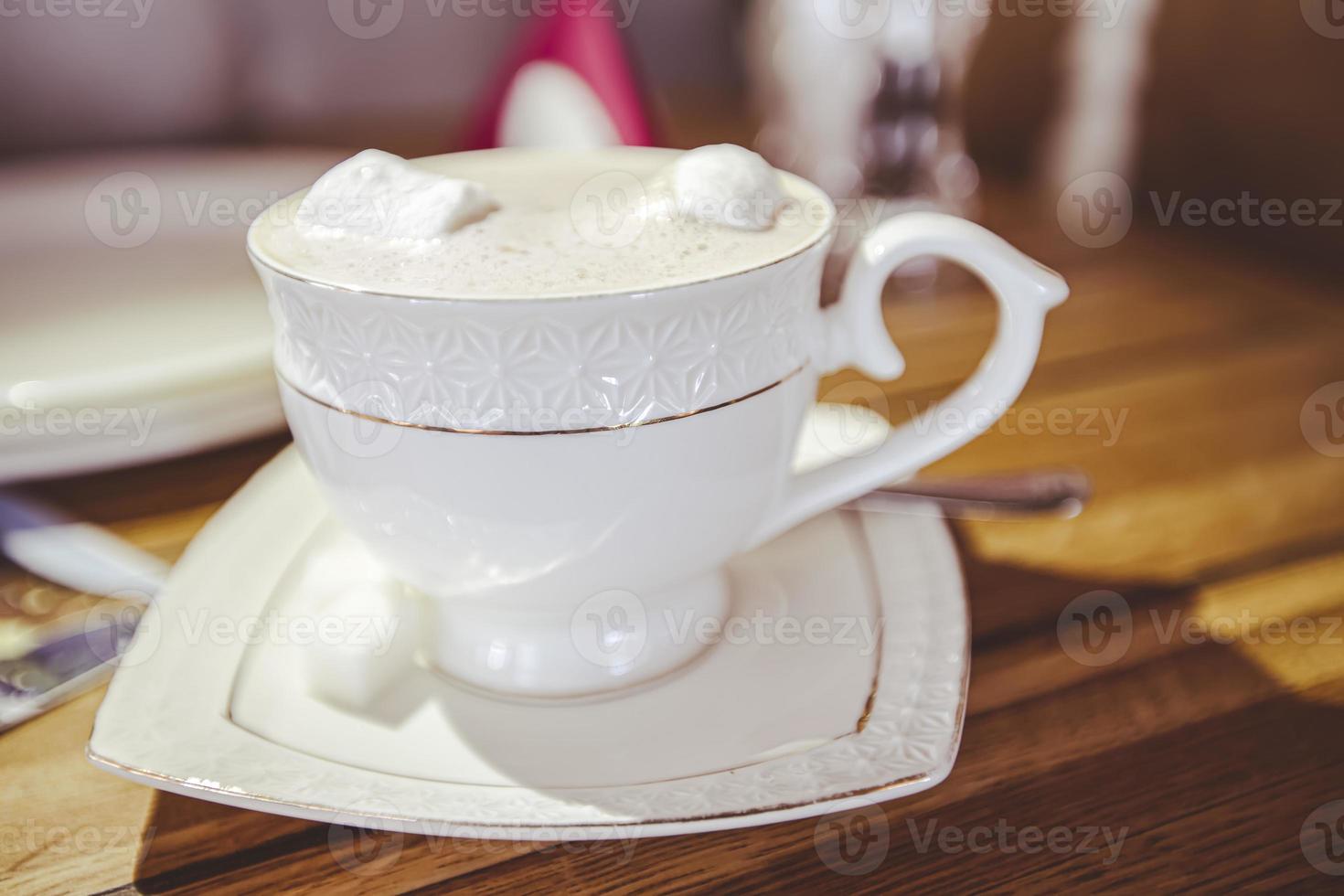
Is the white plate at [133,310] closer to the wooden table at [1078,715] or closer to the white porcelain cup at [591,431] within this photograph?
the wooden table at [1078,715]

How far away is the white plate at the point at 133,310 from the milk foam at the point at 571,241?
187mm

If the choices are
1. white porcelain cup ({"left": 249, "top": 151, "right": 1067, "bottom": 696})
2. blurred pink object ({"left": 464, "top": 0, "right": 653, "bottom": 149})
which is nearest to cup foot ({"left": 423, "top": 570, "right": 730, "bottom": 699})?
white porcelain cup ({"left": 249, "top": 151, "right": 1067, "bottom": 696})

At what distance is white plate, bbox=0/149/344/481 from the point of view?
0.56 meters

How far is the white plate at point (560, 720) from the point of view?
0.36 meters

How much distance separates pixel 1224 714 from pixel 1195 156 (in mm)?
934

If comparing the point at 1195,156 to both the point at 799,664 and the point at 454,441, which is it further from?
the point at 454,441

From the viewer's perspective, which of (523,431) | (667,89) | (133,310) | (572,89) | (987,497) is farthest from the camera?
(667,89)

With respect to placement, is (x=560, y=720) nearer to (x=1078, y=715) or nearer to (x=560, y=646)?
(x=560, y=646)

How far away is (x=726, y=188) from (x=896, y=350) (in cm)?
12

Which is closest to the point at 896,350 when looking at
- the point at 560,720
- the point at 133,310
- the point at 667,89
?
the point at 560,720

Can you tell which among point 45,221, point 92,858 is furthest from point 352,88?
point 92,858

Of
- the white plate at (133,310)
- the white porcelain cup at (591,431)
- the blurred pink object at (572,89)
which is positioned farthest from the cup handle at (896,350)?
the blurred pink object at (572,89)

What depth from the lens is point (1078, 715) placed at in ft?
1.43

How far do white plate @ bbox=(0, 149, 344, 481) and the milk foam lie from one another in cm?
19
